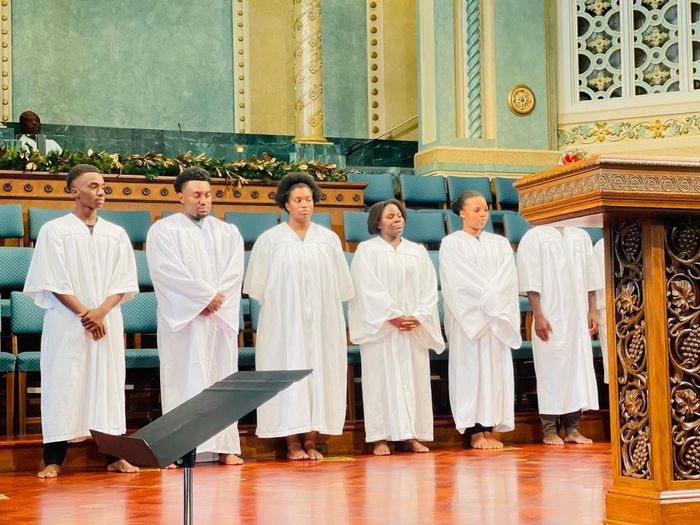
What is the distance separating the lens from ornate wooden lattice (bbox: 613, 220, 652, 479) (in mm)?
3346

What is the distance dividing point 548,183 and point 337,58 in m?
10.5

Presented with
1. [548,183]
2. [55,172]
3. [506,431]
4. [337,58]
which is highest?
[337,58]

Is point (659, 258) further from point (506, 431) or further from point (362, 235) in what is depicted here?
point (362, 235)

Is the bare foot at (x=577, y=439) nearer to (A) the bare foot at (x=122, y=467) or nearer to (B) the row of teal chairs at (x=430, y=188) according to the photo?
(A) the bare foot at (x=122, y=467)

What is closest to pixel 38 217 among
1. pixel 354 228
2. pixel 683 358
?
pixel 354 228

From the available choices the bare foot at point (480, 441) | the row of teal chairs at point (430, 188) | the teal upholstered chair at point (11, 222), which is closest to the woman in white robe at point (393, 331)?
the bare foot at point (480, 441)

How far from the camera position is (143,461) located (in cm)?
239

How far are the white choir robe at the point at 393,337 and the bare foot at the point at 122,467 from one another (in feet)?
5.14

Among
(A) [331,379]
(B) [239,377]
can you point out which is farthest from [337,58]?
(B) [239,377]

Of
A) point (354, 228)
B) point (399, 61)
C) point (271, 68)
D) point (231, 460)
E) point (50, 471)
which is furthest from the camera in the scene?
point (399, 61)

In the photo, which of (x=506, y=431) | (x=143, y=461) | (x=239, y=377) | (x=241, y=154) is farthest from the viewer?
(x=241, y=154)

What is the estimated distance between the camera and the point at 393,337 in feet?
23.7

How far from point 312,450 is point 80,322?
1.60 metres

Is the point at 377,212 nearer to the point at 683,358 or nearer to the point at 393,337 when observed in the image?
the point at 393,337
